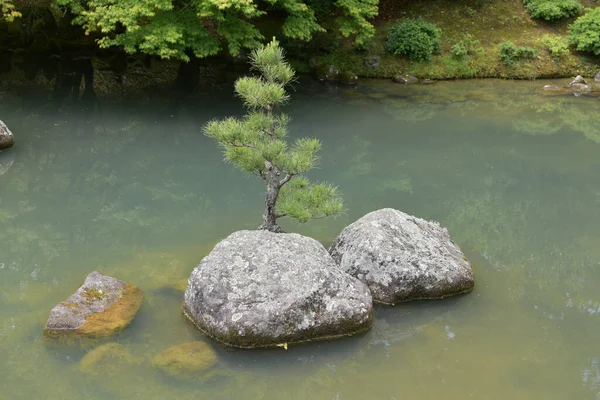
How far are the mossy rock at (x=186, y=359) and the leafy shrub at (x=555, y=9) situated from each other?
67.9 feet

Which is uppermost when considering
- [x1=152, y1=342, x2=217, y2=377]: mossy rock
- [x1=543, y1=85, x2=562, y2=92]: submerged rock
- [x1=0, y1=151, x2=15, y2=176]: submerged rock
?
[x1=152, y1=342, x2=217, y2=377]: mossy rock

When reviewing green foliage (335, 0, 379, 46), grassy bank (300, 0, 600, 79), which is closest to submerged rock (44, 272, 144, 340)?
green foliage (335, 0, 379, 46)

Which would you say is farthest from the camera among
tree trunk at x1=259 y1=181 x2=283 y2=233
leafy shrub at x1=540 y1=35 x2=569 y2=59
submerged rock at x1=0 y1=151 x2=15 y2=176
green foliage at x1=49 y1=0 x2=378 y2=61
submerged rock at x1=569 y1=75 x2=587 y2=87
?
leafy shrub at x1=540 y1=35 x2=569 y2=59

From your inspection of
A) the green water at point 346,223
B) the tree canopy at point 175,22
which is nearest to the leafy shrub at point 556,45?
the green water at point 346,223

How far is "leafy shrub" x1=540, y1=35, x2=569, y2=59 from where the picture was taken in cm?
2209

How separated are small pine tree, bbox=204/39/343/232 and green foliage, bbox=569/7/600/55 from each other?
1652 centimetres

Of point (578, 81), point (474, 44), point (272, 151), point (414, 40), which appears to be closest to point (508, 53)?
point (474, 44)

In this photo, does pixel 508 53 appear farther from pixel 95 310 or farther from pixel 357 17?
pixel 95 310

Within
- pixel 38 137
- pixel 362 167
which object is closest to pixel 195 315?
pixel 362 167

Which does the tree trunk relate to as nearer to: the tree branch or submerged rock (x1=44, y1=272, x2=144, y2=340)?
the tree branch

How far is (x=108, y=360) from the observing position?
7574mm

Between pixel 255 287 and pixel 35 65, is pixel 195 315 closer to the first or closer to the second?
pixel 255 287

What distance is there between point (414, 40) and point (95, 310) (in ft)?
53.9

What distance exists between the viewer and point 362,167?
14062mm
